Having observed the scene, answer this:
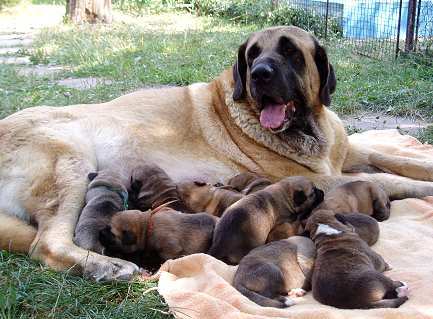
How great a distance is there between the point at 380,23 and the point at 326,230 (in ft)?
28.7

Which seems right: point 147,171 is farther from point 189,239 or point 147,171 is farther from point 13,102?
point 13,102

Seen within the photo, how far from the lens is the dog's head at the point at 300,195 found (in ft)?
11.7

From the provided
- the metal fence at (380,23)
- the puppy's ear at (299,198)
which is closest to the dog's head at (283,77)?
the puppy's ear at (299,198)

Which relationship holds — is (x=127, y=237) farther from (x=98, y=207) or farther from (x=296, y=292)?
(x=296, y=292)

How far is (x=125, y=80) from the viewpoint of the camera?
26.1 ft

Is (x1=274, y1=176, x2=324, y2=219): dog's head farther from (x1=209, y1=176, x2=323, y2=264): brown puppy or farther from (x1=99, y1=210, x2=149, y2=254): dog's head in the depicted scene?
(x1=99, y1=210, x2=149, y2=254): dog's head

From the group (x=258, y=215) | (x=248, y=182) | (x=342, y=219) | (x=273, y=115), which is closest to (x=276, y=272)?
(x=258, y=215)

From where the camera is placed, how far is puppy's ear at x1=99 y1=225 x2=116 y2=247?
331 cm

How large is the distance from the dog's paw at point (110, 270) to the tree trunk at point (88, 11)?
10967mm

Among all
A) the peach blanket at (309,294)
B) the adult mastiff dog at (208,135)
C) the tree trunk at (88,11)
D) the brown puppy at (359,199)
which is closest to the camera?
the peach blanket at (309,294)

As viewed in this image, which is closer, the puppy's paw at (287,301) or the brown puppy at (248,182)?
the puppy's paw at (287,301)

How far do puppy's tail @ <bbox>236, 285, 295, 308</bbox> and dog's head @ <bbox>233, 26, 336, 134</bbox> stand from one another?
173 centimetres

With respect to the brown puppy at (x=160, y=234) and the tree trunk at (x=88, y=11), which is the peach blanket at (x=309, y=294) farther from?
the tree trunk at (x=88, y=11)

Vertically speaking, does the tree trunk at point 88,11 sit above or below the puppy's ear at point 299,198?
above
